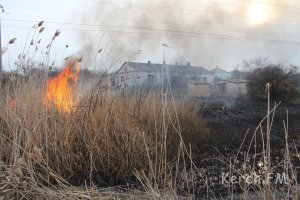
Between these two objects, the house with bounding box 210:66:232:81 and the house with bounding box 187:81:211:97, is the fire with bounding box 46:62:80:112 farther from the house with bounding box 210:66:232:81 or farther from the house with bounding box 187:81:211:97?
the house with bounding box 210:66:232:81

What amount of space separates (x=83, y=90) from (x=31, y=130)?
3.36 feet

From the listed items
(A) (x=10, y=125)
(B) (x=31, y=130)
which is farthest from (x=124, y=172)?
(A) (x=10, y=125)

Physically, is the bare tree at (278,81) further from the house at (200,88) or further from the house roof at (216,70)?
the house roof at (216,70)

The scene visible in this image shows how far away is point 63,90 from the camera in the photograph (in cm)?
423

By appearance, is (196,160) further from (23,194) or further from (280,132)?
(280,132)

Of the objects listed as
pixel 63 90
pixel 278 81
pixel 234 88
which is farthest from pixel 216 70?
pixel 63 90

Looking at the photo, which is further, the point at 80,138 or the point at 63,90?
the point at 63,90

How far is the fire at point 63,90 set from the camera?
4047mm

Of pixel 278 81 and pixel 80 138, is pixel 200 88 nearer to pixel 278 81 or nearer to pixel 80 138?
pixel 278 81

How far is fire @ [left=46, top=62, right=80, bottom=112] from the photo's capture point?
405cm

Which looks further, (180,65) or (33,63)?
(180,65)

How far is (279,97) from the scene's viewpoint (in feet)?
80.0

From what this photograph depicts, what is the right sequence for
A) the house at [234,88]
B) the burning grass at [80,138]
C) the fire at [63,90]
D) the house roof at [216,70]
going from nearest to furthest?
the burning grass at [80,138], the fire at [63,90], the house at [234,88], the house roof at [216,70]

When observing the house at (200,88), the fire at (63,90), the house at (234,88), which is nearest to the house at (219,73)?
the house at (200,88)
